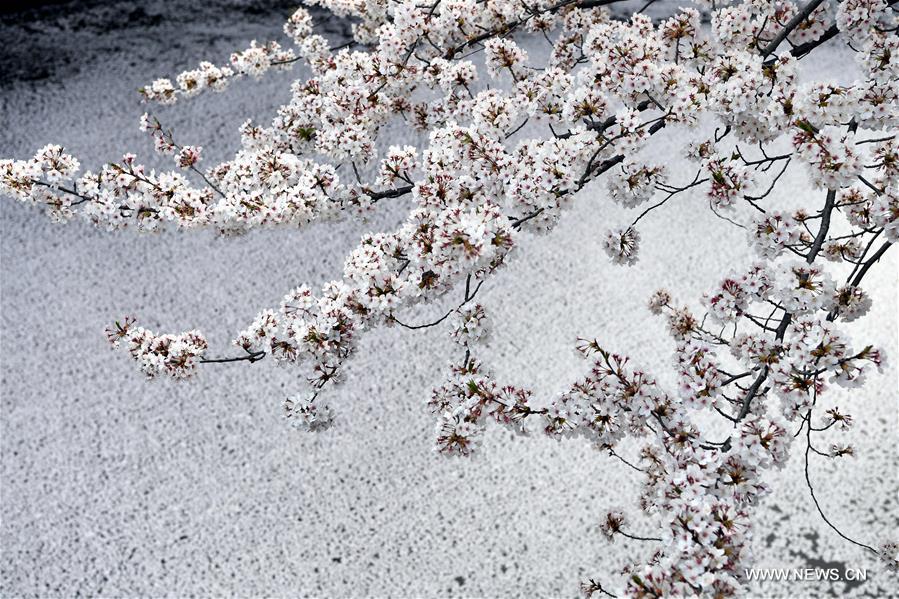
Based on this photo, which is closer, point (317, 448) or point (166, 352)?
point (166, 352)

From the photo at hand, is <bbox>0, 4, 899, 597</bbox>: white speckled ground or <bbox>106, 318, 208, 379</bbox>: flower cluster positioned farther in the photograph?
<bbox>0, 4, 899, 597</bbox>: white speckled ground

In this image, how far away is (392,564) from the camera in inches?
87.7

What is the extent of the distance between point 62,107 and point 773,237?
3503mm

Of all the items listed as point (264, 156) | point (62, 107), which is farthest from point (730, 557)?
point (62, 107)

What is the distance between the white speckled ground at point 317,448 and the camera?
7.32ft

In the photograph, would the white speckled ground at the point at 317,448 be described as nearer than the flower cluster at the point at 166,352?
No

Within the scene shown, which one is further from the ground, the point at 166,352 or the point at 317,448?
the point at 166,352

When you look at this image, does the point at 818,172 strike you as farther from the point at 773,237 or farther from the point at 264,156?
the point at 264,156

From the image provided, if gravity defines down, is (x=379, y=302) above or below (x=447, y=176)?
below

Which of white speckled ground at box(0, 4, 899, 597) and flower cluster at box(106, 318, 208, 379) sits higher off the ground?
flower cluster at box(106, 318, 208, 379)

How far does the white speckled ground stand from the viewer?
223 centimetres

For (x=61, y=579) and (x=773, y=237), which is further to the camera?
(x=61, y=579)

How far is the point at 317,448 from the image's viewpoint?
2.54 metres

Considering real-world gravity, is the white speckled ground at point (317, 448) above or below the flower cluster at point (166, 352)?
below
